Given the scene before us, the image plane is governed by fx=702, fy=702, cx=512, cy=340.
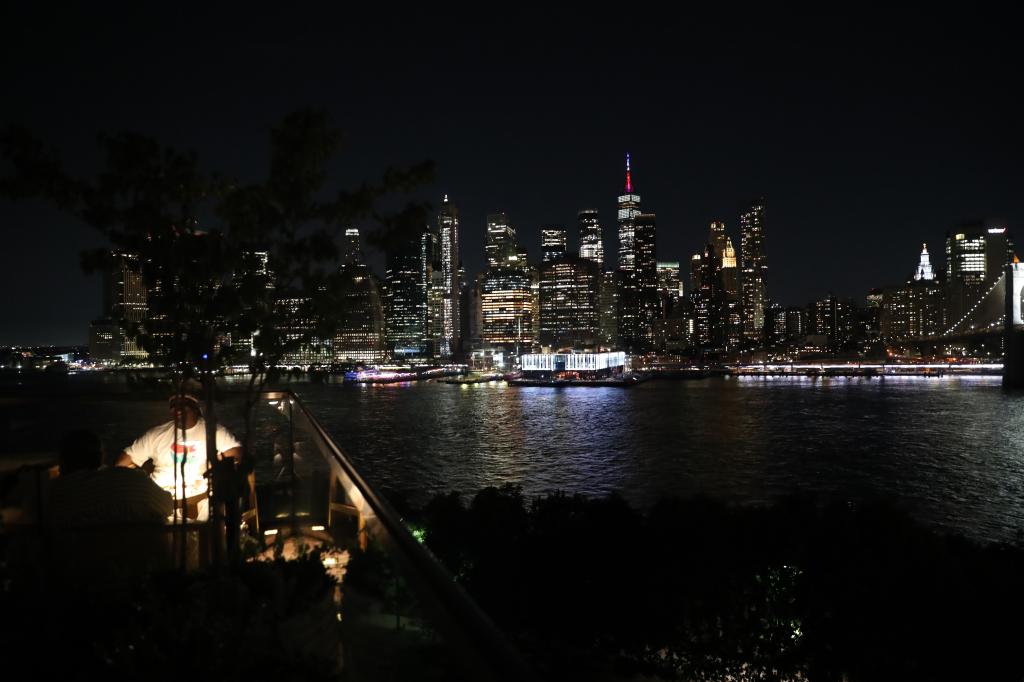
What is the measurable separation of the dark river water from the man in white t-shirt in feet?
19.4

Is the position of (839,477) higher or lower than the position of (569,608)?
lower

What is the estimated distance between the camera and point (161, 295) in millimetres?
3816

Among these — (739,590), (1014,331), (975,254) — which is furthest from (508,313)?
(739,590)

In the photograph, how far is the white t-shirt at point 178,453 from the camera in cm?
429

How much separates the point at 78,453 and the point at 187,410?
2.35ft

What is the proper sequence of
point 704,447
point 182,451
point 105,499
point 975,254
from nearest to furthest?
point 105,499 → point 182,451 → point 704,447 → point 975,254

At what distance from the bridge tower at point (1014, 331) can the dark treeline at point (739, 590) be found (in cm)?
8364

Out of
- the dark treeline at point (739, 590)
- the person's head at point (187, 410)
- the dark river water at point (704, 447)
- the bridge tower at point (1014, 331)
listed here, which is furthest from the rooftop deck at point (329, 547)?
the bridge tower at point (1014, 331)

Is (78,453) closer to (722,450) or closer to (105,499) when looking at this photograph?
(105,499)

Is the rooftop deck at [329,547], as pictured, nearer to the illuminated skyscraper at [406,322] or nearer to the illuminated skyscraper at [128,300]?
the illuminated skyscraper at [128,300]

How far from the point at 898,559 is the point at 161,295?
7559mm

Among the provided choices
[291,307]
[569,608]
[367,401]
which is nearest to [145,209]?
[291,307]

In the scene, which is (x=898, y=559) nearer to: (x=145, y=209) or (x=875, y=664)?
(x=875, y=664)

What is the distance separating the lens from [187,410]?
441 centimetres
